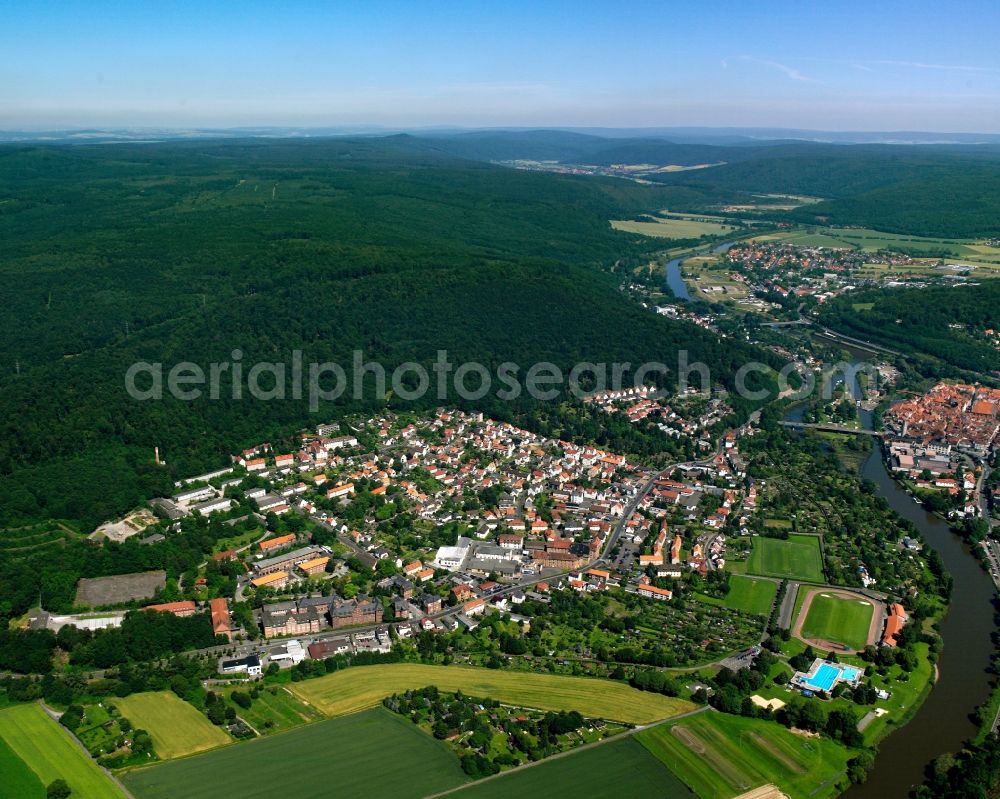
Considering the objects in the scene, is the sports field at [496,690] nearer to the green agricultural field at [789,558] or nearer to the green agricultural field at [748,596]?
the green agricultural field at [748,596]

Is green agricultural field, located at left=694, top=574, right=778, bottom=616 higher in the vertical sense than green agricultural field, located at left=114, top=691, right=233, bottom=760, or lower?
higher

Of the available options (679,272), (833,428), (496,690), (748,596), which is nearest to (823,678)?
(748,596)

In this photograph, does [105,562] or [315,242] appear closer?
[105,562]

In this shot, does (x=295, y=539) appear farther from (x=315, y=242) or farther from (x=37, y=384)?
(x=315, y=242)

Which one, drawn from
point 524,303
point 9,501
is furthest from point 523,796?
point 524,303

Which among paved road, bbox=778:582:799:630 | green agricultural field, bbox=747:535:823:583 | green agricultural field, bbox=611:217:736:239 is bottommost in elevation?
paved road, bbox=778:582:799:630

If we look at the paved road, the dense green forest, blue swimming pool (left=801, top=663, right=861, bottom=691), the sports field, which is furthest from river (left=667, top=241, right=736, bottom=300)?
the sports field

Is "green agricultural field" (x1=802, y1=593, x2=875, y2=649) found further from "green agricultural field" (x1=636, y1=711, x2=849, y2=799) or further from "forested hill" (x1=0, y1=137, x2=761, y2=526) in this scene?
"forested hill" (x1=0, y1=137, x2=761, y2=526)
